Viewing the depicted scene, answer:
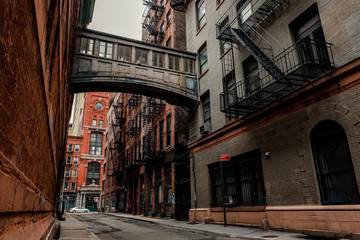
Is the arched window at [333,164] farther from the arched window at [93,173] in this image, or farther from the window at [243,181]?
the arched window at [93,173]

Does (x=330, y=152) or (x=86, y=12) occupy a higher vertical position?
(x=86, y=12)

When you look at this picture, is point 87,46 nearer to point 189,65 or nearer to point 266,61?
point 189,65

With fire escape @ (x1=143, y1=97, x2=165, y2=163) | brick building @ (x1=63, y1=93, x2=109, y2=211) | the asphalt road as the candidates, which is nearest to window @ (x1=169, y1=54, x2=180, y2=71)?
fire escape @ (x1=143, y1=97, x2=165, y2=163)

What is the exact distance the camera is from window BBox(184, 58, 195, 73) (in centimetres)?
2142

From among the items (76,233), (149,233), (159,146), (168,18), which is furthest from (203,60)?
(76,233)

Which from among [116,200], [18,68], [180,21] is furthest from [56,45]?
[116,200]

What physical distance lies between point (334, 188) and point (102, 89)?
50.6 feet

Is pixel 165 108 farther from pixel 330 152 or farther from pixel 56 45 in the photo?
pixel 56 45

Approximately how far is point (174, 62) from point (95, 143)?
57.0 metres

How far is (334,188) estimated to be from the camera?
9492 millimetres

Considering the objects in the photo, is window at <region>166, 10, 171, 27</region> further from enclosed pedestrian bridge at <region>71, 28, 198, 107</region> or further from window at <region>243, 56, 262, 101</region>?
window at <region>243, 56, 262, 101</region>

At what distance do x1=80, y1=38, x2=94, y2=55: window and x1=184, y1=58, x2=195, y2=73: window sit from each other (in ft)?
23.5

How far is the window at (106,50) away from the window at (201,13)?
285 inches

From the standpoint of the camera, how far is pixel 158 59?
2091 cm
